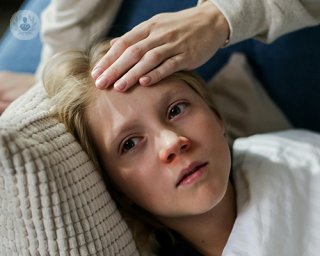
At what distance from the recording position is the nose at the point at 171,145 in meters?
0.71

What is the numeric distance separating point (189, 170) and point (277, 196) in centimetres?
31

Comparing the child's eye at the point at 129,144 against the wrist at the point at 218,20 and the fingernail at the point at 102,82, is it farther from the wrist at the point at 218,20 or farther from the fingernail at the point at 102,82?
the wrist at the point at 218,20

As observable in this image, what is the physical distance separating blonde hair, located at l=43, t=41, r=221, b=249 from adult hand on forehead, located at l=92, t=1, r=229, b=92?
6 centimetres

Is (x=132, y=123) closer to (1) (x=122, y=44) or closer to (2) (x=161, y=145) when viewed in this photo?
(2) (x=161, y=145)

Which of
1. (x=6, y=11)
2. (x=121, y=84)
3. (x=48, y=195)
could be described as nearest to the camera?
(x=48, y=195)

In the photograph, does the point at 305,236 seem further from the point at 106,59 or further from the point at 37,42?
the point at 37,42

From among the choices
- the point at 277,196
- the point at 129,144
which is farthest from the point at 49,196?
the point at 277,196

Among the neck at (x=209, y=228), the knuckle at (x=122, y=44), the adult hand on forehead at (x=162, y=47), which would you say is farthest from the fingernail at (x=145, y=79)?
the neck at (x=209, y=228)

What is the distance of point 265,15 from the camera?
92 centimetres

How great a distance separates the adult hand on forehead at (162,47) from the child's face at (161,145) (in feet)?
0.12

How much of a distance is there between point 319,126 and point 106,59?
103 cm

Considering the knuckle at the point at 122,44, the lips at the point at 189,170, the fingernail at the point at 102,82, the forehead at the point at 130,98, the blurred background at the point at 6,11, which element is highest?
the blurred background at the point at 6,11

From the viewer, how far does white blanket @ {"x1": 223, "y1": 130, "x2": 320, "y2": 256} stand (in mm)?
759

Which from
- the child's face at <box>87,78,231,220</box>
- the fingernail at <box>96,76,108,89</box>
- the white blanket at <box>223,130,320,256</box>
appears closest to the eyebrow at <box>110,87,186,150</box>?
the child's face at <box>87,78,231,220</box>
